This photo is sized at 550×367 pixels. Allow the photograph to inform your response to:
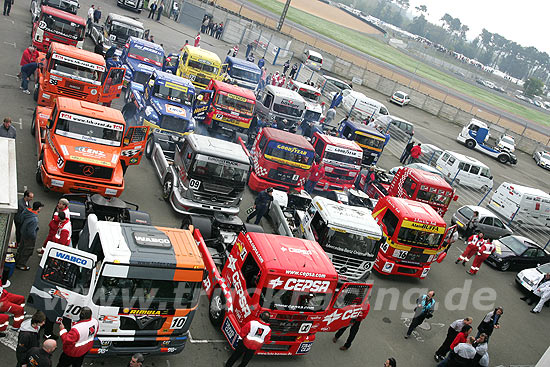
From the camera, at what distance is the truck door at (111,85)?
19.6 metres

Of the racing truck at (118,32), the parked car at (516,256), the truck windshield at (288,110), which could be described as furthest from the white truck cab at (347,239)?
the racing truck at (118,32)

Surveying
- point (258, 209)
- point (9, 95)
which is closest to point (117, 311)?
point (258, 209)

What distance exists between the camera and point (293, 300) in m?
10.1

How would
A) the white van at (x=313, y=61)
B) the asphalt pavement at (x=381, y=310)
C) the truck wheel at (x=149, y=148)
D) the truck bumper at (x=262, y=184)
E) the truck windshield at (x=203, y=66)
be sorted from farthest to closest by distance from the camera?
the white van at (x=313, y=61), the truck windshield at (x=203, y=66), the truck wheel at (x=149, y=148), the truck bumper at (x=262, y=184), the asphalt pavement at (x=381, y=310)

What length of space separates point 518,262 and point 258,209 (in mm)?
11642

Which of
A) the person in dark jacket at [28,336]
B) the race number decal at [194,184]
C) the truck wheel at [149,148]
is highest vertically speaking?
the race number decal at [194,184]

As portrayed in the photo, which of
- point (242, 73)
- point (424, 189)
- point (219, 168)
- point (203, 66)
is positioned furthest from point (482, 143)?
point (219, 168)

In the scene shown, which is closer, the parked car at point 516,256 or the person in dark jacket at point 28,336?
the person in dark jacket at point 28,336

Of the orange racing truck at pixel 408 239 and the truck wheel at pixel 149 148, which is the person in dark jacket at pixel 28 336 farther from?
A: the truck wheel at pixel 149 148

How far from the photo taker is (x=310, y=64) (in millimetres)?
49156

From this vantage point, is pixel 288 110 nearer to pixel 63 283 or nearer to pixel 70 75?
pixel 70 75

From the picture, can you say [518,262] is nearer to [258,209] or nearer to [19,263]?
[258,209]

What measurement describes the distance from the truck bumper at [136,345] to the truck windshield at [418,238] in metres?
8.57

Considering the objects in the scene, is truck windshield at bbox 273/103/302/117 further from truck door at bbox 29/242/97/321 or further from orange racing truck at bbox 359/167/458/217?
truck door at bbox 29/242/97/321
